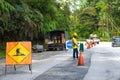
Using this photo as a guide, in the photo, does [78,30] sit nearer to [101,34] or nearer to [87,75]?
[101,34]

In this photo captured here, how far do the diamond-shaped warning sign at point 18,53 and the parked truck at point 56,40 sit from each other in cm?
2957

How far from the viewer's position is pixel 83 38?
12556 cm

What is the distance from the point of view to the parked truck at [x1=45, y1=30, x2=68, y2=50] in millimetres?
47094

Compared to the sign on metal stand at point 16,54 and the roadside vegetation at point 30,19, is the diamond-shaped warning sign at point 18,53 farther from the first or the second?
the roadside vegetation at point 30,19

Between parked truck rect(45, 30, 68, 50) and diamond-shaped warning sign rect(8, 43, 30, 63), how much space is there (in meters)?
29.6

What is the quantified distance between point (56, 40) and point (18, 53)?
31.7m

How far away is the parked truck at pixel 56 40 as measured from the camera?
47094 millimetres

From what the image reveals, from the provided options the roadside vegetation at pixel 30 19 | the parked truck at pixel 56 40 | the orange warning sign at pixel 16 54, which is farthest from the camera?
the parked truck at pixel 56 40

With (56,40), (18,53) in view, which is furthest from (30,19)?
(18,53)

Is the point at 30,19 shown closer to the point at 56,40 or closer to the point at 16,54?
the point at 56,40

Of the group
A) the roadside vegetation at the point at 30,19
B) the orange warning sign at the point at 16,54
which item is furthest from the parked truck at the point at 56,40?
the orange warning sign at the point at 16,54

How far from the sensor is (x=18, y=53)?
1711 cm

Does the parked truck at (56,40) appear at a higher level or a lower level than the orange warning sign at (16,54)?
higher

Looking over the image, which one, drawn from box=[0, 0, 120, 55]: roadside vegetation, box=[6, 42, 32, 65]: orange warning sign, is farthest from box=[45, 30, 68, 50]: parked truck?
box=[6, 42, 32, 65]: orange warning sign
